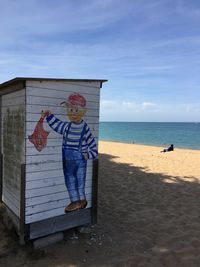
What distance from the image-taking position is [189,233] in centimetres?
566

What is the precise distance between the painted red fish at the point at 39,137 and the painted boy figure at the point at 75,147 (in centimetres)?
21

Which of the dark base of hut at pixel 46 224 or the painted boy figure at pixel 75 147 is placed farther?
the painted boy figure at pixel 75 147

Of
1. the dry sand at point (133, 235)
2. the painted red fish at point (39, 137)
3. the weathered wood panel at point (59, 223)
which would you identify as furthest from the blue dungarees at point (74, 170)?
the dry sand at point (133, 235)

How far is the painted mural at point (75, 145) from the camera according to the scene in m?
5.12

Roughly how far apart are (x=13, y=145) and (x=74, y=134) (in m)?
1.18

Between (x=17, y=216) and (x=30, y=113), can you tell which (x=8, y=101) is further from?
(x=17, y=216)

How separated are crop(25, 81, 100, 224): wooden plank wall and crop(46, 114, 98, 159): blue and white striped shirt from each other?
0.09 metres

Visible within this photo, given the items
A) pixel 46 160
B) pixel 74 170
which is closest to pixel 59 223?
pixel 74 170

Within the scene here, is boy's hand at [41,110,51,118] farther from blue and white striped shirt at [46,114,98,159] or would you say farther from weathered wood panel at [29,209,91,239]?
weathered wood panel at [29,209,91,239]

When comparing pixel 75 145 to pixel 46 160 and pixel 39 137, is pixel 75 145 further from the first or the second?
pixel 39 137

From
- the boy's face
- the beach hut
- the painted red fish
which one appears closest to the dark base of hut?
the beach hut

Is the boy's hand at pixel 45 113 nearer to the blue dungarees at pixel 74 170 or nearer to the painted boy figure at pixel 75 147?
the painted boy figure at pixel 75 147

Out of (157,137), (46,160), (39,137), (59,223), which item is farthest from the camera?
(157,137)

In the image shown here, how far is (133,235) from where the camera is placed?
5.53 metres
